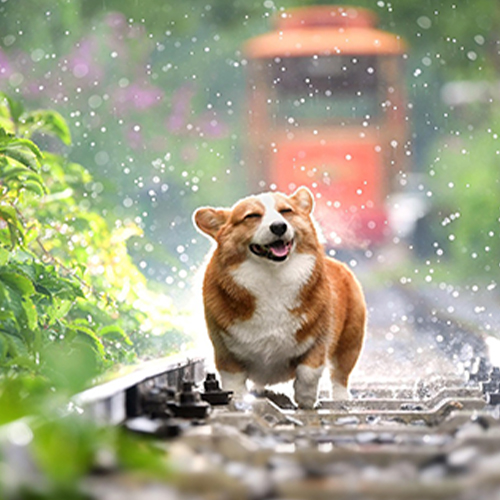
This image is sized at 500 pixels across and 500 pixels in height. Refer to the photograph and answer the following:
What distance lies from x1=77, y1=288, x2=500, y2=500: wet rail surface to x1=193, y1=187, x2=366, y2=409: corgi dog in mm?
164

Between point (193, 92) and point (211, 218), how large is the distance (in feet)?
46.3

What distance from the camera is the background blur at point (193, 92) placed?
617 inches

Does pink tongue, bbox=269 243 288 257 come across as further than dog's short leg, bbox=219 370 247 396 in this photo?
No

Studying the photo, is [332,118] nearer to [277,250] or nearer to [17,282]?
[277,250]

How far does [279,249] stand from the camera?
14.6ft

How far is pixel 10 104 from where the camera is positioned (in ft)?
18.1

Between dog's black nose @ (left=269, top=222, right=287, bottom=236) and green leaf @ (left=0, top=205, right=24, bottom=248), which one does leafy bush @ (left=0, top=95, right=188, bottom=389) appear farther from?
dog's black nose @ (left=269, top=222, right=287, bottom=236)

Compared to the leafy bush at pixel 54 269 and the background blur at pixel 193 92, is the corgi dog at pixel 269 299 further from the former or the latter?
the background blur at pixel 193 92

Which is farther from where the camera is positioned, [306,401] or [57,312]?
[57,312]

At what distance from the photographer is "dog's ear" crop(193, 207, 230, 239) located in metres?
4.68

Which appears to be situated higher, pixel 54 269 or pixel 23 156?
pixel 23 156

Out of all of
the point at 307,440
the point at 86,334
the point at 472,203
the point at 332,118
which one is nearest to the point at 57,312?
the point at 86,334

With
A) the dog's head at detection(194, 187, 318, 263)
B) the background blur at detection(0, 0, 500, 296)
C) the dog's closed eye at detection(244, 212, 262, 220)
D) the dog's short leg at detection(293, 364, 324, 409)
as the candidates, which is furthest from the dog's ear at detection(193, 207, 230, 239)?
the background blur at detection(0, 0, 500, 296)

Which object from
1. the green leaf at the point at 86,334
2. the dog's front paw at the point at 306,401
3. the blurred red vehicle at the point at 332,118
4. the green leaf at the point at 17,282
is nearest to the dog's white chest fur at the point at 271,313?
the dog's front paw at the point at 306,401
